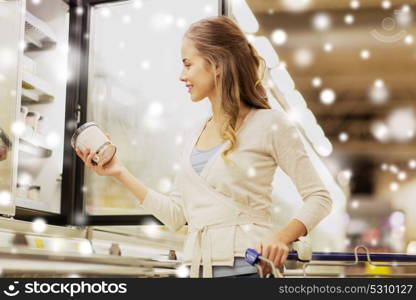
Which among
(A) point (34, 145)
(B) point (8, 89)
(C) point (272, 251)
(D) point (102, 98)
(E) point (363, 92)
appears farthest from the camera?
(E) point (363, 92)

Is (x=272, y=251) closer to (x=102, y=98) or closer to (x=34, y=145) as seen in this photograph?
(x=34, y=145)

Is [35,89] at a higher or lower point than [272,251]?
higher

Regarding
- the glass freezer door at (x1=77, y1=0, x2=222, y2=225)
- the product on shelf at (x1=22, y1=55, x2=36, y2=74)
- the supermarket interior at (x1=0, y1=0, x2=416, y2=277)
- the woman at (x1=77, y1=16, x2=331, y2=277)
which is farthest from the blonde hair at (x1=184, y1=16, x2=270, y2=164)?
the product on shelf at (x1=22, y1=55, x2=36, y2=74)

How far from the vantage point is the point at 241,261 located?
100 centimetres

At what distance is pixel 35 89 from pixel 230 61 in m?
1.87

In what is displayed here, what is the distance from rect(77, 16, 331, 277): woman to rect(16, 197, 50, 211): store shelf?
1428mm

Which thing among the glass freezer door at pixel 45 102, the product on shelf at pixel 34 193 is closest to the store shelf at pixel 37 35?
the glass freezer door at pixel 45 102

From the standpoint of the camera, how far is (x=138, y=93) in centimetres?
312

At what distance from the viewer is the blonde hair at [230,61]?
1.13 metres

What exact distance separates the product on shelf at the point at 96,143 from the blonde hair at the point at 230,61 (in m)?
0.26

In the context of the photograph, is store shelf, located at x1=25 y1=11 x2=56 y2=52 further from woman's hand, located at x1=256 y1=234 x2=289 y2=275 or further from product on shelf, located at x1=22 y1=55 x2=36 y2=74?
woman's hand, located at x1=256 y1=234 x2=289 y2=275

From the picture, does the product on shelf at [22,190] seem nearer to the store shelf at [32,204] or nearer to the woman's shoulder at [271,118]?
the store shelf at [32,204]

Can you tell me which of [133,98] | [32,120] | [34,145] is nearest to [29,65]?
[32,120]

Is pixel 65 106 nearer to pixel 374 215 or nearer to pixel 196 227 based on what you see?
pixel 196 227
